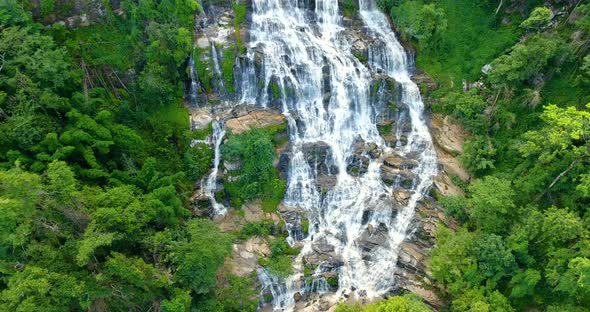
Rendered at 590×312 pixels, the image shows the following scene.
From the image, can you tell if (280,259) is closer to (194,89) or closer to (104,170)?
(104,170)

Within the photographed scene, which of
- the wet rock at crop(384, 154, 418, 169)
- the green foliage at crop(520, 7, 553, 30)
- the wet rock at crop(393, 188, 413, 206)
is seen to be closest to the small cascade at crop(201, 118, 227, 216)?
the wet rock at crop(393, 188, 413, 206)

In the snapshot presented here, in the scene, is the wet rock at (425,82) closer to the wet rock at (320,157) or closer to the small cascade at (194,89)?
the wet rock at (320,157)

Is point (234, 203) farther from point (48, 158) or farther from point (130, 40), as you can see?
point (130, 40)

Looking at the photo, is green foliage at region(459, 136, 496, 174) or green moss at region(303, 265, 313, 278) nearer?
green moss at region(303, 265, 313, 278)

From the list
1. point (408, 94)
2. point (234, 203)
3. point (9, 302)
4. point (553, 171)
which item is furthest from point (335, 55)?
point (9, 302)

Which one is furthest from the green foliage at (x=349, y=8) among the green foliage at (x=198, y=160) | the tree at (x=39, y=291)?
the tree at (x=39, y=291)

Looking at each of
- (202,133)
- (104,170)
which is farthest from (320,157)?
(104,170)

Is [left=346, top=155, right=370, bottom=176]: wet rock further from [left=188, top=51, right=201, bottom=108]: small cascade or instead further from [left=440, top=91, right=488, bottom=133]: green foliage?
[left=188, top=51, right=201, bottom=108]: small cascade
